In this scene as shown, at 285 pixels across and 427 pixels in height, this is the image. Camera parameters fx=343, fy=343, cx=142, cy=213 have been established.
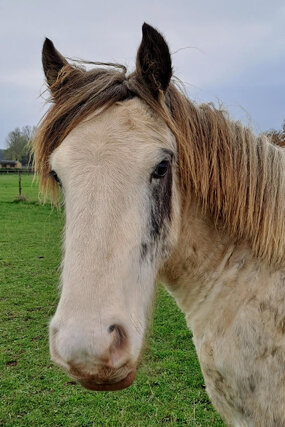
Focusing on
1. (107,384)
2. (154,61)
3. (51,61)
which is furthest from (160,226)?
(51,61)

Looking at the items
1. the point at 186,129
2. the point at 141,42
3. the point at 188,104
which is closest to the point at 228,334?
the point at 186,129

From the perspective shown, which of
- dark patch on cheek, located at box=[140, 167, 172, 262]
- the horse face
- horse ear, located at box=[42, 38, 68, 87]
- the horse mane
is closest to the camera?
the horse face

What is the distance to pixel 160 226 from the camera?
5.96 feet

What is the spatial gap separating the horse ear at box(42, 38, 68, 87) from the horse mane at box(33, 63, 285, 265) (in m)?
0.12

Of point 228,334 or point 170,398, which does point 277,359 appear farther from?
point 170,398

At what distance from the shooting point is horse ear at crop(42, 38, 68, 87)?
7.26 ft

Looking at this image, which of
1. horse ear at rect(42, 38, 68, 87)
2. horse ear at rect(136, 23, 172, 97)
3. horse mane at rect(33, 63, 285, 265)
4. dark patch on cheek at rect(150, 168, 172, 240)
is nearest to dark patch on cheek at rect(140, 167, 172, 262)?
dark patch on cheek at rect(150, 168, 172, 240)

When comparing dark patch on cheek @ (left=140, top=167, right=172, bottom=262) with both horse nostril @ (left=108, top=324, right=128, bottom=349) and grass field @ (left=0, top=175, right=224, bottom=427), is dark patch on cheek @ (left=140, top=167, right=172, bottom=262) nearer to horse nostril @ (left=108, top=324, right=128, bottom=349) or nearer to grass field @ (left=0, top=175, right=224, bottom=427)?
horse nostril @ (left=108, top=324, right=128, bottom=349)

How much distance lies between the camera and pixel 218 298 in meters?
2.06

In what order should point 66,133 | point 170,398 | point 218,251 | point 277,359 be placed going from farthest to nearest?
point 170,398, point 218,251, point 66,133, point 277,359

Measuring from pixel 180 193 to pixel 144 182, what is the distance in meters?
0.42

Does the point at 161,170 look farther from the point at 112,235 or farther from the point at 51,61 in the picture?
the point at 51,61

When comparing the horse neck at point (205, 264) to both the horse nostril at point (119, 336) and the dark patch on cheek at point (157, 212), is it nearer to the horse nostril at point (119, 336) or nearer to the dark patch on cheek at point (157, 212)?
the dark patch on cheek at point (157, 212)

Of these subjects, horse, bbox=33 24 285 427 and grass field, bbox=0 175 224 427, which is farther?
grass field, bbox=0 175 224 427
